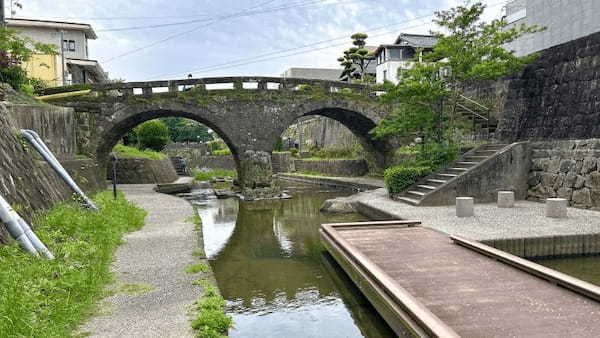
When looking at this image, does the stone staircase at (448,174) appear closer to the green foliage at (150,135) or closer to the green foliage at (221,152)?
the green foliage at (150,135)

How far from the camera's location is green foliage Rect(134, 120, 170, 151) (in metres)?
32.5

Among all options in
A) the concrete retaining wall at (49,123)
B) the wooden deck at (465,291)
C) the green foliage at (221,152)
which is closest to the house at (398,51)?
the green foliage at (221,152)

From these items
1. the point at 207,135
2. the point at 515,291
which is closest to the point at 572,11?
the point at 515,291

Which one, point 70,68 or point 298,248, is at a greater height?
point 70,68

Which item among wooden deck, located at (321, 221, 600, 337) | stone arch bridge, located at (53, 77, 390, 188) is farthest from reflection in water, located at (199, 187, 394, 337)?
stone arch bridge, located at (53, 77, 390, 188)

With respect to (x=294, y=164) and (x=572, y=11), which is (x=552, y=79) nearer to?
(x=572, y=11)

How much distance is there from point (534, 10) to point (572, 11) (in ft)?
6.31

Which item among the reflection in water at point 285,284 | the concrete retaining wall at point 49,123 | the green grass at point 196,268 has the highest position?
the concrete retaining wall at point 49,123

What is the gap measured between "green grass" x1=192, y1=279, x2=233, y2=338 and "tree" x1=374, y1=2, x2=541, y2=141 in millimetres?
10583

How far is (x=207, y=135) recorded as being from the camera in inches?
2479

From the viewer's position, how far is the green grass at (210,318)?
13.2ft

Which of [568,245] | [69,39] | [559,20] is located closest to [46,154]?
[568,245]

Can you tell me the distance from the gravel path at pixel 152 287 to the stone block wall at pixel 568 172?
31.5 feet

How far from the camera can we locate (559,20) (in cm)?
1390
